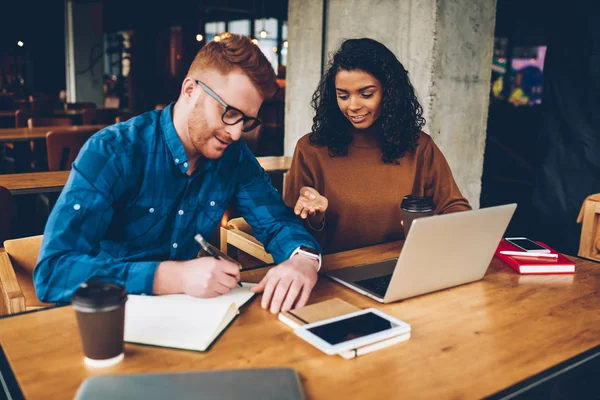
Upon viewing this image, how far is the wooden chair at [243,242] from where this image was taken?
258 centimetres

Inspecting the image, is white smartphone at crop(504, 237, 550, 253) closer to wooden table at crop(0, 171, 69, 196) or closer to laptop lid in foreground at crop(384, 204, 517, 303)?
laptop lid in foreground at crop(384, 204, 517, 303)

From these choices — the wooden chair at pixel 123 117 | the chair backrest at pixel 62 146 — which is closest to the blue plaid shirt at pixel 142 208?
the chair backrest at pixel 62 146

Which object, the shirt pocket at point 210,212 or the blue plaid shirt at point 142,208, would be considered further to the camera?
the shirt pocket at point 210,212

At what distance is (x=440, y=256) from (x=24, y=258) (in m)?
1.60

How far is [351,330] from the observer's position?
1.25 m

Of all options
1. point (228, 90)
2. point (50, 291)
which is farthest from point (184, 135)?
point (50, 291)

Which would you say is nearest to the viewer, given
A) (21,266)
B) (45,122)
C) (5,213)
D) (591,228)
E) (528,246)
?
(528,246)

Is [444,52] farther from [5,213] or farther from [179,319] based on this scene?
[179,319]

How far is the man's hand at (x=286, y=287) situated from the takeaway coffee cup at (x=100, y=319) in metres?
0.43

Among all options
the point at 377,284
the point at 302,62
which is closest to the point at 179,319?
the point at 377,284

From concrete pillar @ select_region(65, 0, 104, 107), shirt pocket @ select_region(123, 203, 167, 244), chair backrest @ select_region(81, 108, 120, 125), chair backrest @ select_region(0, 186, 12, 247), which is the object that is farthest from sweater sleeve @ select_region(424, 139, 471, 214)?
concrete pillar @ select_region(65, 0, 104, 107)

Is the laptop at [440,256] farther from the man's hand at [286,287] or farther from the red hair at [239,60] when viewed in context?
the red hair at [239,60]

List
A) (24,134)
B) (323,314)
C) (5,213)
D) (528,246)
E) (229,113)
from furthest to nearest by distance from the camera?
(24,134) < (5,213) < (528,246) < (229,113) < (323,314)

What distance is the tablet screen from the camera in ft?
4.00
